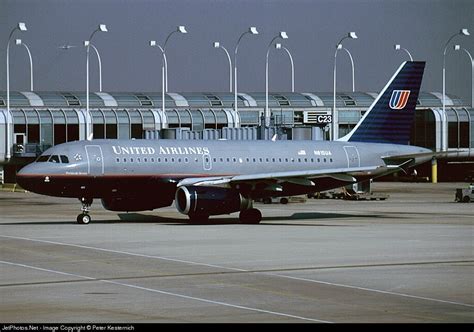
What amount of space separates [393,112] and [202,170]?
41.8ft

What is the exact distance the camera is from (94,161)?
5259 cm

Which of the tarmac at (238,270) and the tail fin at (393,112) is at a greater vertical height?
the tail fin at (393,112)

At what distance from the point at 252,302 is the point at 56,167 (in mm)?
29048

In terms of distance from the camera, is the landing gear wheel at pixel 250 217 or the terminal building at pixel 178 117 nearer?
the landing gear wheel at pixel 250 217

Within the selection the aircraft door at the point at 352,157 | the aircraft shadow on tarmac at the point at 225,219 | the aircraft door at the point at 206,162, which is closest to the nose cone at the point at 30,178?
the aircraft shadow on tarmac at the point at 225,219

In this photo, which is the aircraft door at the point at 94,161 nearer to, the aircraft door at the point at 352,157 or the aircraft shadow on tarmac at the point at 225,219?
the aircraft shadow on tarmac at the point at 225,219

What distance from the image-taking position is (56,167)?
51.9 metres

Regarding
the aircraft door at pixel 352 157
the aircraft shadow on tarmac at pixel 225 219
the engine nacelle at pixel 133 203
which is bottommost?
the aircraft shadow on tarmac at pixel 225 219

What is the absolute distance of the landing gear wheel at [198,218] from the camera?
52719 millimetres

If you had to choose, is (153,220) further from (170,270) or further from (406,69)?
(170,270)

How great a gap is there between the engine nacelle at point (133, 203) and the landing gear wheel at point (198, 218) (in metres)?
1.65

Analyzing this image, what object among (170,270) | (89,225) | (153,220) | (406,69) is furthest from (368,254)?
(406,69)

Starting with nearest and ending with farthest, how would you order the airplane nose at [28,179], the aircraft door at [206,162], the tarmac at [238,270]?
1. the tarmac at [238,270]
2. the airplane nose at [28,179]
3. the aircraft door at [206,162]

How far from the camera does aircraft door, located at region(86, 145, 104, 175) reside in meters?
52.4
